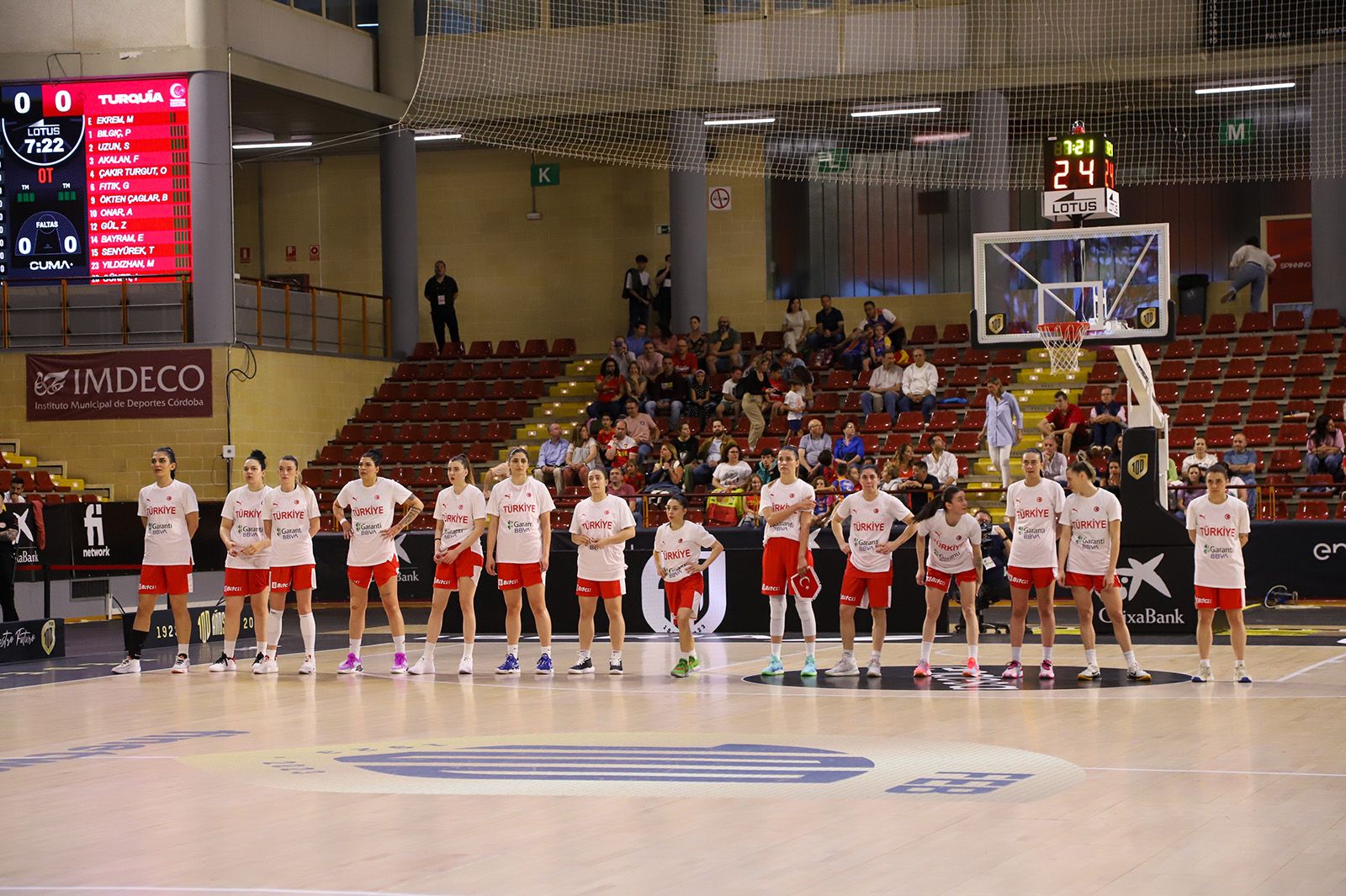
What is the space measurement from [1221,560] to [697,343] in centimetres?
1612

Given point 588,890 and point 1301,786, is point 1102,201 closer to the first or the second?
point 1301,786

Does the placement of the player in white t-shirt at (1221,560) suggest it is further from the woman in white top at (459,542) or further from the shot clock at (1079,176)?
the woman in white top at (459,542)

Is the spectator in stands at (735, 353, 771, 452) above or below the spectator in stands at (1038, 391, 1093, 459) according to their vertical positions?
above

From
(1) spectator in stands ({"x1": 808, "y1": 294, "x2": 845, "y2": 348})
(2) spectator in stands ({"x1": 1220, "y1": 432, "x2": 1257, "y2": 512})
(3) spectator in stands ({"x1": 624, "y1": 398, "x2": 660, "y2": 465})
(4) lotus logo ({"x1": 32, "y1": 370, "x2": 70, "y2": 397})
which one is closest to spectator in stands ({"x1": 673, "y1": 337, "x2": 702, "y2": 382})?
(3) spectator in stands ({"x1": 624, "y1": 398, "x2": 660, "y2": 465})

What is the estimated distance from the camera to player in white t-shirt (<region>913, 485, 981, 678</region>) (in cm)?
1415

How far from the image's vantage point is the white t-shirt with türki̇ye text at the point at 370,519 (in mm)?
15477

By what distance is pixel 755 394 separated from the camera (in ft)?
88.0

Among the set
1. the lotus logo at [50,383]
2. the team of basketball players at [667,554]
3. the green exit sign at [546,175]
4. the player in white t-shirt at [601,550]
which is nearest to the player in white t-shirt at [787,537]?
the team of basketball players at [667,554]

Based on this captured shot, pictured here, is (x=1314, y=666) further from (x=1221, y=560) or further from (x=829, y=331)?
(x=829, y=331)

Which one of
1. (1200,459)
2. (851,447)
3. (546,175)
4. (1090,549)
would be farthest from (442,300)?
(1090,549)

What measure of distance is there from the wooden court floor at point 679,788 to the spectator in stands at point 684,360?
1394 cm

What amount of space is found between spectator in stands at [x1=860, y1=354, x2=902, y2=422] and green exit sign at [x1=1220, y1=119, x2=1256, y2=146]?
298 inches

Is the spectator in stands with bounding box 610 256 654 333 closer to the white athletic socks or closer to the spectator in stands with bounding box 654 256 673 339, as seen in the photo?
the spectator in stands with bounding box 654 256 673 339

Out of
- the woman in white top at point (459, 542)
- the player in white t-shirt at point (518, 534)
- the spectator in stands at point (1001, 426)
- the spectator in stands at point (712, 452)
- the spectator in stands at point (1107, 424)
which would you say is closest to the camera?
the player in white t-shirt at point (518, 534)
